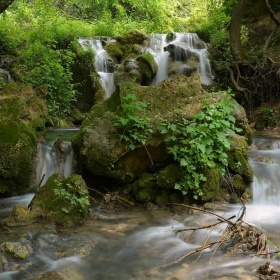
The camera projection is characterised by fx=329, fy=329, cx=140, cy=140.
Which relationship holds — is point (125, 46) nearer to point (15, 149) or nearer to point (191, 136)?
point (15, 149)

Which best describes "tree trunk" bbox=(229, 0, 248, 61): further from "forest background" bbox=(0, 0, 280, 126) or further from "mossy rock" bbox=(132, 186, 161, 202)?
"mossy rock" bbox=(132, 186, 161, 202)

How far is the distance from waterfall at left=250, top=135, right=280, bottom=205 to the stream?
13cm

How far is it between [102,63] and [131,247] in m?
9.91

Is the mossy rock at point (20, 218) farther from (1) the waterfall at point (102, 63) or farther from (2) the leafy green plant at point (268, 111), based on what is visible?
(2) the leafy green plant at point (268, 111)

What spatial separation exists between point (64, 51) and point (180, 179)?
28.0ft

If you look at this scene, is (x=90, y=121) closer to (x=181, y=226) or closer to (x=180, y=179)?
(x=180, y=179)

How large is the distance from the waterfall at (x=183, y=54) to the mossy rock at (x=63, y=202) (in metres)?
8.49

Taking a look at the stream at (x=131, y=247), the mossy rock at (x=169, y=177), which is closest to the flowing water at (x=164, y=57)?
the mossy rock at (x=169, y=177)

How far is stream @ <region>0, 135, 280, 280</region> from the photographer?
148 inches

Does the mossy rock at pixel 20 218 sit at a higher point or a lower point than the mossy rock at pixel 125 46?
lower

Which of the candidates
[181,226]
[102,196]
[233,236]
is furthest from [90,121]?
[233,236]

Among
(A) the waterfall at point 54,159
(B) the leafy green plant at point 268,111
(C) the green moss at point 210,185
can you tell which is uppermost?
(B) the leafy green plant at point 268,111

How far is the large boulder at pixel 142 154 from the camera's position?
19.3 feet

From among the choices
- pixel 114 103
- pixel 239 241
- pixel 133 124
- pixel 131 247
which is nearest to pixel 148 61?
pixel 114 103
